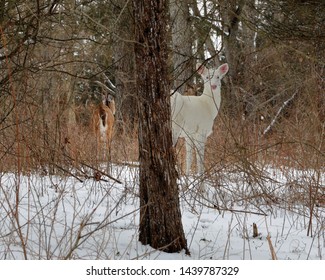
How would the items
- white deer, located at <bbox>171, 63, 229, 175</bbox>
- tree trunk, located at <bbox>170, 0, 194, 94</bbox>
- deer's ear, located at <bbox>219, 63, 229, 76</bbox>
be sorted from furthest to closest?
white deer, located at <bbox>171, 63, 229, 175</bbox> < deer's ear, located at <bbox>219, 63, 229, 76</bbox> < tree trunk, located at <bbox>170, 0, 194, 94</bbox>

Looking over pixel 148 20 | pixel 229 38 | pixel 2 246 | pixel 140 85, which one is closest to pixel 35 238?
pixel 2 246

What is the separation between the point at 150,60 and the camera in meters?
2.82

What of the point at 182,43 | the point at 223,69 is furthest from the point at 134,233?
the point at 182,43

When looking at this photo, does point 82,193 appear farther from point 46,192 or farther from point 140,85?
point 140,85

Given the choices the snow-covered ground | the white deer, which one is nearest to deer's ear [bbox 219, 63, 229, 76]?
the white deer

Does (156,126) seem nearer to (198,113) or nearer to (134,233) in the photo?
(134,233)

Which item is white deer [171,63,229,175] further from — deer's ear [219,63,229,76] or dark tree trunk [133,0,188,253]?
dark tree trunk [133,0,188,253]

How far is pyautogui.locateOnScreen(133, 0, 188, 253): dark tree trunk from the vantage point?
2820 millimetres

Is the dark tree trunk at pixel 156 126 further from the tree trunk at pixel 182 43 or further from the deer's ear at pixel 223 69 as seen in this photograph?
the deer's ear at pixel 223 69

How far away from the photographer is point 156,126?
113 inches

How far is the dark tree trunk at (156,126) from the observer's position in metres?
2.82
